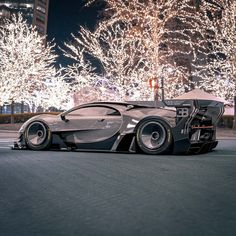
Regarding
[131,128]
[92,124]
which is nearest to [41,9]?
[92,124]

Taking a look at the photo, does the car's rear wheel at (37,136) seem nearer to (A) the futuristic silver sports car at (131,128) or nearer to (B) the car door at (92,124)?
(A) the futuristic silver sports car at (131,128)

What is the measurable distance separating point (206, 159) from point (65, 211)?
15.2ft

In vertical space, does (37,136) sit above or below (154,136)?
below

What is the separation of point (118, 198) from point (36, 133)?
20.4 feet

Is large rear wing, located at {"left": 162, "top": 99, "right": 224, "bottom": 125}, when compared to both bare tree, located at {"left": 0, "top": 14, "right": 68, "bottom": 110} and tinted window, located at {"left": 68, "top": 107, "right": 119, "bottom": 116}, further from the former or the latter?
bare tree, located at {"left": 0, "top": 14, "right": 68, "bottom": 110}

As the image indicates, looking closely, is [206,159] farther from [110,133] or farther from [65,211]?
[65,211]

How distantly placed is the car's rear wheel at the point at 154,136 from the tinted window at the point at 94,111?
2.85 ft

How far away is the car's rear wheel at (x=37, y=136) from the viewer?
33.0 feet

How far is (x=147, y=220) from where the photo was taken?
3.56m

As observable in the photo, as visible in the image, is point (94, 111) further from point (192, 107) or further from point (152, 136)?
point (192, 107)

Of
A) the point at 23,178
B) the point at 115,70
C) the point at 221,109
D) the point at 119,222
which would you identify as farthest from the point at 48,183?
the point at 115,70

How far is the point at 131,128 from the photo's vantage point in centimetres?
913

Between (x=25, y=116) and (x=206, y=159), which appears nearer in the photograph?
(x=206, y=159)

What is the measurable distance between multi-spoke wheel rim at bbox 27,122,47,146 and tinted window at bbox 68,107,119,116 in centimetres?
76
